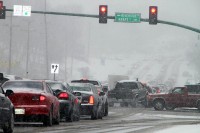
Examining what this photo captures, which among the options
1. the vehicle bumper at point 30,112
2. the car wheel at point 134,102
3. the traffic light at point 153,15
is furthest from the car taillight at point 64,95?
the car wheel at point 134,102

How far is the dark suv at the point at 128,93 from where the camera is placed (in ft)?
159

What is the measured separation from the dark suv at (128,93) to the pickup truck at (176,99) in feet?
11.1

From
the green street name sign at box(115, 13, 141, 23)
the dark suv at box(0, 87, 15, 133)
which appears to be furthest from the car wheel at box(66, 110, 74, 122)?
the green street name sign at box(115, 13, 141, 23)

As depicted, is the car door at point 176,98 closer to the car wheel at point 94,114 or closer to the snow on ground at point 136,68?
the car wheel at point 94,114

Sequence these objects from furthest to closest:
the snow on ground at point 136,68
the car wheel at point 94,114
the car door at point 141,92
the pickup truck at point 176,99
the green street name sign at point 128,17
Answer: the snow on ground at point 136,68, the car door at point 141,92, the green street name sign at point 128,17, the pickup truck at point 176,99, the car wheel at point 94,114

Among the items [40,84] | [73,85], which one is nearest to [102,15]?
[73,85]

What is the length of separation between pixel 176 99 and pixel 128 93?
5.10m

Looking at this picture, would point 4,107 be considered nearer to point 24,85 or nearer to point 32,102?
point 32,102

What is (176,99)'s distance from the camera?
44.1 m

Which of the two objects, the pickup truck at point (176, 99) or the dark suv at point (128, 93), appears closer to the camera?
the pickup truck at point (176, 99)

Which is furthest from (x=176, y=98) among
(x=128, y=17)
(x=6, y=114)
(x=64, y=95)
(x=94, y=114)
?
(x=6, y=114)

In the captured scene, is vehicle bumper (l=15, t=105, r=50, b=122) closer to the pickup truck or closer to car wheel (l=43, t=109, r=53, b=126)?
car wheel (l=43, t=109, r=53, b=126)

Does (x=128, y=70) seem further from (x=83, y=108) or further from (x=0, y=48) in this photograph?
(x=83, y=108)

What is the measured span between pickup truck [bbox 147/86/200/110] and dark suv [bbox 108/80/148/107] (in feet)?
11.1
